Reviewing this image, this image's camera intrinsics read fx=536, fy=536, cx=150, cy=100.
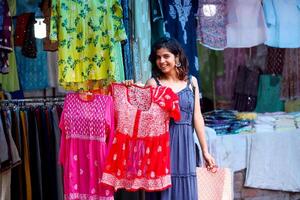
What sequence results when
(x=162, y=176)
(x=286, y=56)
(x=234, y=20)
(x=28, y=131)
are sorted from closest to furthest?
1. (x=162, y=176)
2. (x=28, y=131)
3. (x=234, y=20)
4. (x=286, y=56)

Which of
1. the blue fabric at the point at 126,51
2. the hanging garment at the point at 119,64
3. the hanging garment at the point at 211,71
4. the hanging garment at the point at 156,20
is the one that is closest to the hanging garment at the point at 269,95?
the hanging garment at the point at 211,71

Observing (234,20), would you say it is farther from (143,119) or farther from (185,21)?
(143,119)

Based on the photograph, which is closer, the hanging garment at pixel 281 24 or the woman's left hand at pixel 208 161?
the woman's left hand at pixel 208 161

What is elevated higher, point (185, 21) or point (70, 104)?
point (185, 21)

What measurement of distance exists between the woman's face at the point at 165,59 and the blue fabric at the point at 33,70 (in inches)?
83.5

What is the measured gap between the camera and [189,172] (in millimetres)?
3955

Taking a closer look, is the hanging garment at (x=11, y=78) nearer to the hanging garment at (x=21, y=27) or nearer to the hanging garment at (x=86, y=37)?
the hanging garment at (x=21, y=27)

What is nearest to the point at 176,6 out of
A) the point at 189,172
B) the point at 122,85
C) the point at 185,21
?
the point at 185,21

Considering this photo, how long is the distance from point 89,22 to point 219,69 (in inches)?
123

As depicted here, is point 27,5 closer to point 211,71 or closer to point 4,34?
point 4,34

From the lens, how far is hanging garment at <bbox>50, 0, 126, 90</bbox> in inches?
182

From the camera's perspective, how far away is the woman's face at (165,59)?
12.9 ft

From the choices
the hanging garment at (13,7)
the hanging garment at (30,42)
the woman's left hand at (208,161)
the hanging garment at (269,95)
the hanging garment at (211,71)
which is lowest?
the woman's left hand at (208,161)

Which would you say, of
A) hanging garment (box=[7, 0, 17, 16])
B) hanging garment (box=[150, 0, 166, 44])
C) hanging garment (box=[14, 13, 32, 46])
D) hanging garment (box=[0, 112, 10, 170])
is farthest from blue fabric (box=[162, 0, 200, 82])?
hanging garment (box=[0, 112, 10, 170])
